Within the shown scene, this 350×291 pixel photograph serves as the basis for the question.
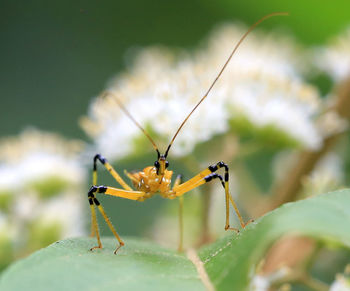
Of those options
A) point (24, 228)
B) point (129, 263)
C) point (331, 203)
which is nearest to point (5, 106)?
point (24, 228)

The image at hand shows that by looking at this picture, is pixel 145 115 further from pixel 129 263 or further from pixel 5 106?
pixel 5 106

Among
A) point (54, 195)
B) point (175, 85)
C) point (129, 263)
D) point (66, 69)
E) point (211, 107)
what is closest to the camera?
point (129, 263)

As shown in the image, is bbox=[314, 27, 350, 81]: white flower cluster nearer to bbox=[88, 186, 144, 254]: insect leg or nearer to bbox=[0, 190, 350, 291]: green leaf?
bbox=[88, 186, 144, 254]: insect leg

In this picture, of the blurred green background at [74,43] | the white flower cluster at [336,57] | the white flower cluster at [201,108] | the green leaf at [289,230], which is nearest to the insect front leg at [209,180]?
the white flower cluster at [201,108]

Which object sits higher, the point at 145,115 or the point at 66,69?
the point at 66,69

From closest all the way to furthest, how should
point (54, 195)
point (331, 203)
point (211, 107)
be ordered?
1. point (331, 203)
2. point (211, 107)
3. point (54, 195)

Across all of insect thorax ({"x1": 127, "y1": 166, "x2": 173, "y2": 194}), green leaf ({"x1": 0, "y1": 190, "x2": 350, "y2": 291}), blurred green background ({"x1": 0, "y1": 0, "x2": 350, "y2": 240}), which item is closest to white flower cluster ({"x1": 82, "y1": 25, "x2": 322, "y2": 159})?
insect thorax ({"x1": 127, "y1": 166, "x2": 173, "y2": 194})

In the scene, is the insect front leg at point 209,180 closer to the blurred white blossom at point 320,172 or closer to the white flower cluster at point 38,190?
the blurred white blossom at point 320,172
